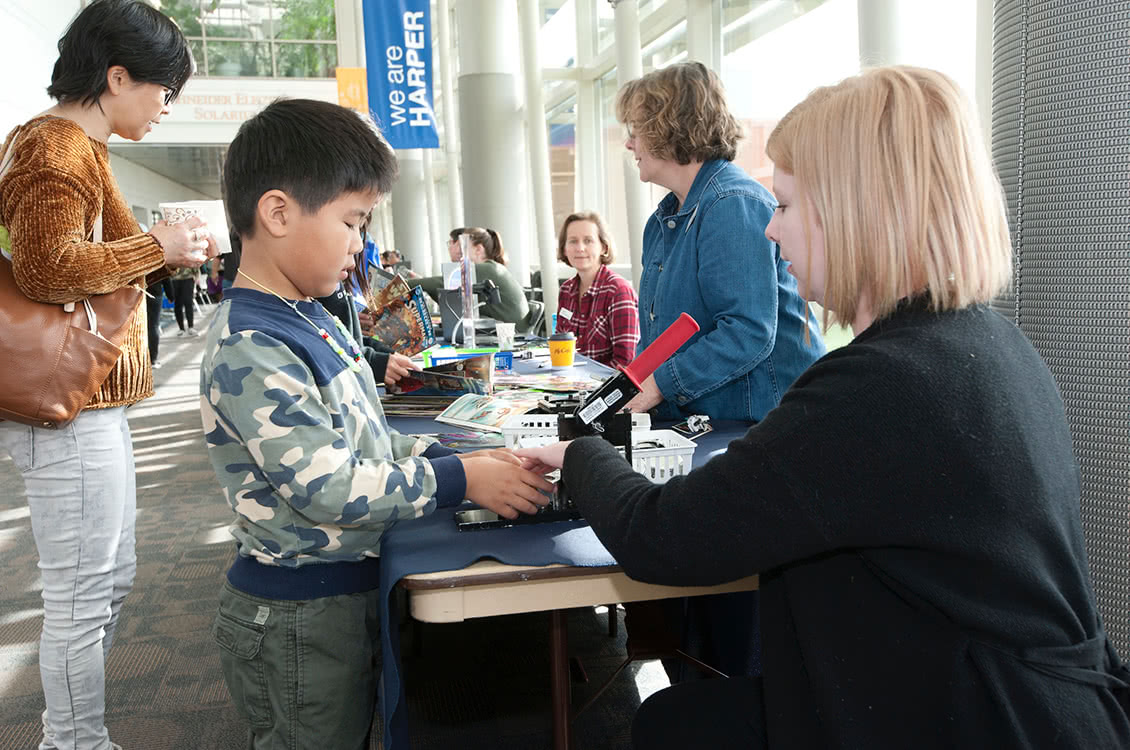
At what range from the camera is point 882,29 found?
9.12ft

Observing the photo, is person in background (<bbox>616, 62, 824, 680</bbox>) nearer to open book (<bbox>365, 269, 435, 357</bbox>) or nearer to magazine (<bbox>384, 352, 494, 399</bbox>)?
magazine (<bbox>384, 352, 494, 399</bbox>)

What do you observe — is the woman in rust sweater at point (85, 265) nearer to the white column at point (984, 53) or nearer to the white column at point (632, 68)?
the white column at point (984, 53)

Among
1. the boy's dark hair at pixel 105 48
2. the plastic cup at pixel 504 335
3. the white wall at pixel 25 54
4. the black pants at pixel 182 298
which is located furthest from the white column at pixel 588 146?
the black pants at pixel 182 298

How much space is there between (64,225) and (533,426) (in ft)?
3.27

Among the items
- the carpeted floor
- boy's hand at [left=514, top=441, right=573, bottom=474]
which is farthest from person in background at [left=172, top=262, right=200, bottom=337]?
boy's hand at [left=514, top=441, right=573, bottom=474]

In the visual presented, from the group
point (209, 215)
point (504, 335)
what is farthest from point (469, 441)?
point (504, 335)

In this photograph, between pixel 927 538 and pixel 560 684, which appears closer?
pixel 927 538

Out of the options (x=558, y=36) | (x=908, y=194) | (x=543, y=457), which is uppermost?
(x=558, y=36)

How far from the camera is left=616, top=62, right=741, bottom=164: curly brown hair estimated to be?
6.65 ft

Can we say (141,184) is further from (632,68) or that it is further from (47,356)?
(47,356)

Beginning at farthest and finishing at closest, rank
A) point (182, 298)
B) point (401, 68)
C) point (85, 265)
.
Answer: point (182, 298)
point (401, 68)
point (85, 265)

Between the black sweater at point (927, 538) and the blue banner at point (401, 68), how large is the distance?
755cm

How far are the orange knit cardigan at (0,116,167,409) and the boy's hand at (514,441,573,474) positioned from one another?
97 centimetres

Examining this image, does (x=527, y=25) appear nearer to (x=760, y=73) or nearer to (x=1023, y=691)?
(x=760, y=73)
